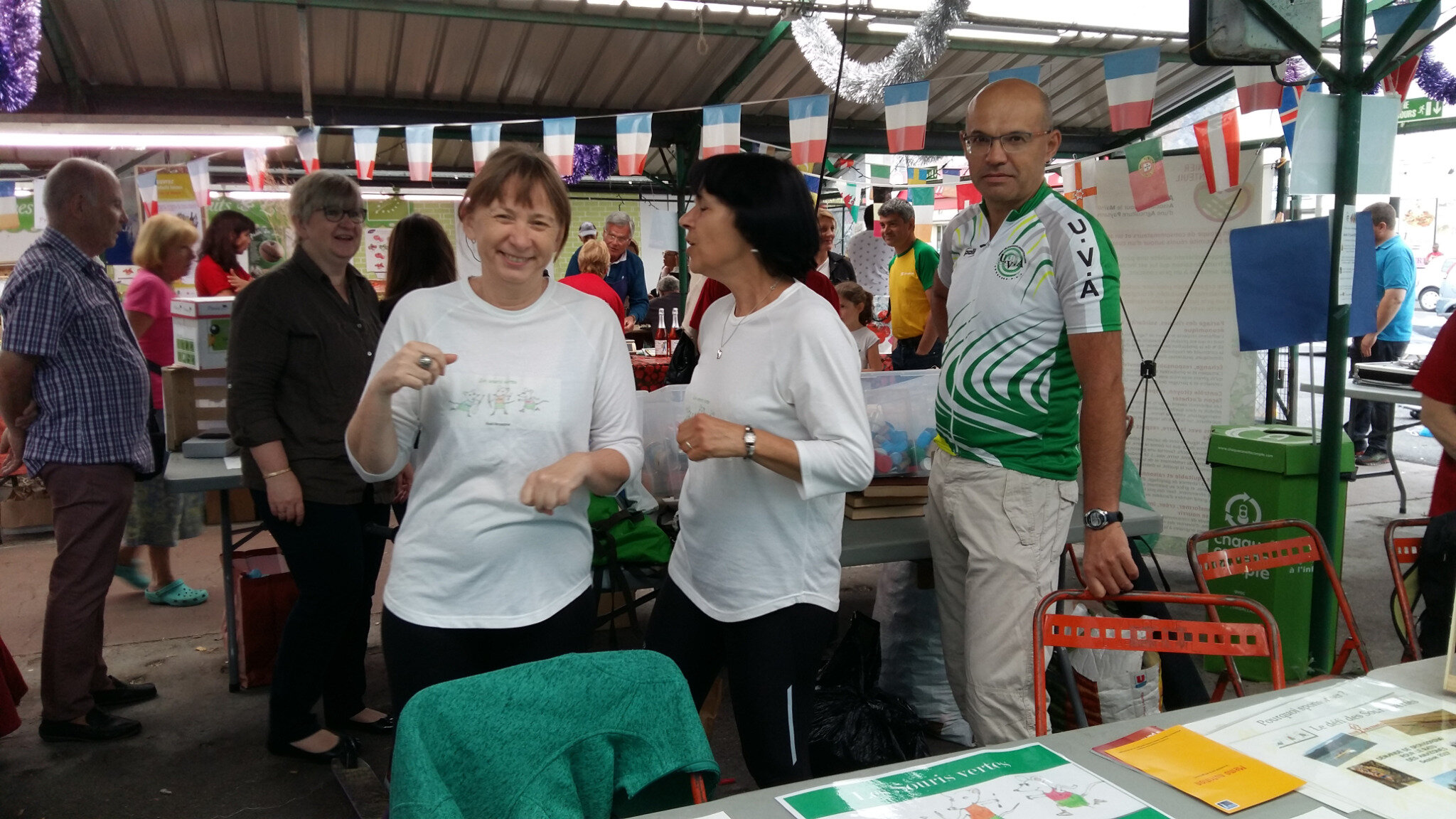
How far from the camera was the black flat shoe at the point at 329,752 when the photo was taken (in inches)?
113

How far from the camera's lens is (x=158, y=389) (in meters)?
4.51

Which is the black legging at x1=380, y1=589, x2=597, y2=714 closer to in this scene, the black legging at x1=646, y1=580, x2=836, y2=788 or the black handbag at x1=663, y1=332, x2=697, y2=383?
the black legging at x1=646, y1=580, x2=836, y2=788

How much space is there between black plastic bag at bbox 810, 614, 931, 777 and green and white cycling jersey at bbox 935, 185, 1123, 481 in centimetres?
94

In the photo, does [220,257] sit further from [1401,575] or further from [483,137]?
[1401,575]

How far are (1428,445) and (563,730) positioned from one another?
31.5ft

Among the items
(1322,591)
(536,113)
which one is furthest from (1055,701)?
(536,113)

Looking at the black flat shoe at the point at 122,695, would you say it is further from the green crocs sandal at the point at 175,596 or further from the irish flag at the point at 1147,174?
the irish flag at the point at 1147,174

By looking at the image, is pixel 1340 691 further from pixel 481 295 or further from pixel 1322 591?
pixel 1322 591

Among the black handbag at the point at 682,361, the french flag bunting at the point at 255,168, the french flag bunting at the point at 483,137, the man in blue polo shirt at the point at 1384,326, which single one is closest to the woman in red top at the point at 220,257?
the french flag bunting at the point at 483,137

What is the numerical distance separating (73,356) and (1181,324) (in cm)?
476

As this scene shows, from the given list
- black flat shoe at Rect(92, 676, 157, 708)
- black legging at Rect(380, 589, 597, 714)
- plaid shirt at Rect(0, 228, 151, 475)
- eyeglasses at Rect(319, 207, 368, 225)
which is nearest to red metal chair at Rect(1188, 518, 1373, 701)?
black legging at Rect(380, 589, 597, 714)

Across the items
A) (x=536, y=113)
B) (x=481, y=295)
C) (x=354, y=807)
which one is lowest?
(x=354, y=807)

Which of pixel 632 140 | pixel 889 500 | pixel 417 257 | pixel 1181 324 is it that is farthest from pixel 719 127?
pixel 889 500

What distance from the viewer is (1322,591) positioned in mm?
2891
